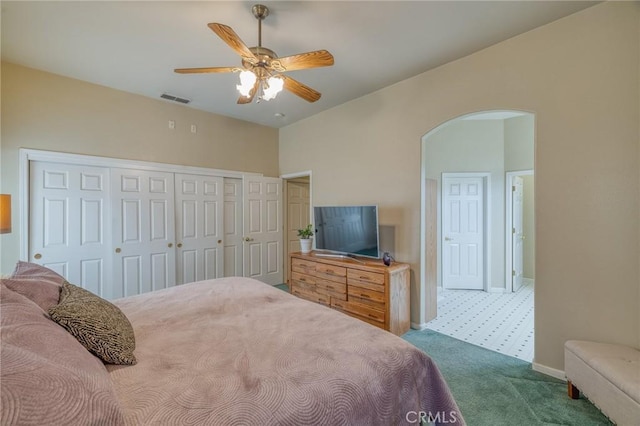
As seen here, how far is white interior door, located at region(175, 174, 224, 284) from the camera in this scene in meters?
4.02

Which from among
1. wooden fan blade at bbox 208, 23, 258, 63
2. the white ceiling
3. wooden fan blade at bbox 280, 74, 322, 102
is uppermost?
the white ceiling

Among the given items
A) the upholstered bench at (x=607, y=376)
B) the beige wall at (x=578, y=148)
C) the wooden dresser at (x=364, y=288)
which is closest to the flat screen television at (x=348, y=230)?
the wooden dresser at (x=364, y=288)

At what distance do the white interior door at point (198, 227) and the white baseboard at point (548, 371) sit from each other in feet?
13.3

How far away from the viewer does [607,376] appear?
64.9 inches

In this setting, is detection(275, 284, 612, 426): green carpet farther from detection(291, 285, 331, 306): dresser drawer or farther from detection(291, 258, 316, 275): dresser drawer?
detection(291, 258, 316, 275): dresser drawer

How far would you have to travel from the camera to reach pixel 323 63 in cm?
196

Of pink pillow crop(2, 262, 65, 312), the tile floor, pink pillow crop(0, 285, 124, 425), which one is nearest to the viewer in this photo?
pink pillow crop(0, 285, 124, 425)

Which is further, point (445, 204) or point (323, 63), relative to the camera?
point (445, 204)

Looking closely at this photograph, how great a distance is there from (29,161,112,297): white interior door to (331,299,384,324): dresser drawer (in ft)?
9.44

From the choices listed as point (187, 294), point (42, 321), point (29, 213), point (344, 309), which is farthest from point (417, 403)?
point (29, 213)

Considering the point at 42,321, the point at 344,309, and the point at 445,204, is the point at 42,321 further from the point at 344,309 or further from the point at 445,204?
the point at 445,204

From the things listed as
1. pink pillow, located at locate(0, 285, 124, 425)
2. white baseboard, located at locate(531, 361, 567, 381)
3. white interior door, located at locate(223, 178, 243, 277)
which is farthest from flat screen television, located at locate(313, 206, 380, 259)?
pink pillow, located at locate(0, 285, 124, 425)

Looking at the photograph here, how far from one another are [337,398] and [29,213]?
3818 millimetres

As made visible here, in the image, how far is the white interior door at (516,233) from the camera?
4599 mm
